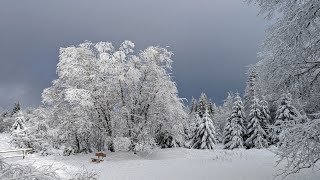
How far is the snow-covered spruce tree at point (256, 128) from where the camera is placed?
44.9 metres

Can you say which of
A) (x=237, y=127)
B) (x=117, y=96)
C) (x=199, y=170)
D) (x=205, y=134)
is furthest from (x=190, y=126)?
(x=199, y=170)

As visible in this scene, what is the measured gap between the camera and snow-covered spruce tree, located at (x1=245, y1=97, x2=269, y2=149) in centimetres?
4488

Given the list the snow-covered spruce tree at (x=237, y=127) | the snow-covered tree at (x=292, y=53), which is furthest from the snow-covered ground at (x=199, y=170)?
the snow-covered spruce tree at (x=237, y=127)

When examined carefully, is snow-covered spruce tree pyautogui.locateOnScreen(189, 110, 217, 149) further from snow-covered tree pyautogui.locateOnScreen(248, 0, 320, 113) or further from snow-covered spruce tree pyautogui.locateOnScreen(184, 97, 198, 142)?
snow-covered tree pyautogui.locateOnScreen(248, 0, 320, 113)

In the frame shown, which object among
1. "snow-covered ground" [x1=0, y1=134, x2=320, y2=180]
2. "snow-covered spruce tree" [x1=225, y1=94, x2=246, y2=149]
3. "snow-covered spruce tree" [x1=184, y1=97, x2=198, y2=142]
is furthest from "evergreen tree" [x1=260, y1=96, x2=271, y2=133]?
"snow-covered ground" [x1=0, y1=134, x2=320, y2=180]

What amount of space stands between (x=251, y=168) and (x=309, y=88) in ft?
17.7

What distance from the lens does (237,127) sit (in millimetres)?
48500

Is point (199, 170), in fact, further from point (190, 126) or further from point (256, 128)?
point (190, 126)

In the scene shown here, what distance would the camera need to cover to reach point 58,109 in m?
27.0

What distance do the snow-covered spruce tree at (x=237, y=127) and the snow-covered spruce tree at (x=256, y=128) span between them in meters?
1.50

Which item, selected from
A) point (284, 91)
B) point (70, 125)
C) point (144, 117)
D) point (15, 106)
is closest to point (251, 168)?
point (284, 91)

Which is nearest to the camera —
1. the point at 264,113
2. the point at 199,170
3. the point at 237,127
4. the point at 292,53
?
the point at 292,53

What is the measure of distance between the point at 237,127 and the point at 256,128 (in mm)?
3408

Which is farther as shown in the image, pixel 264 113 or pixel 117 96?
pixel 264 113
